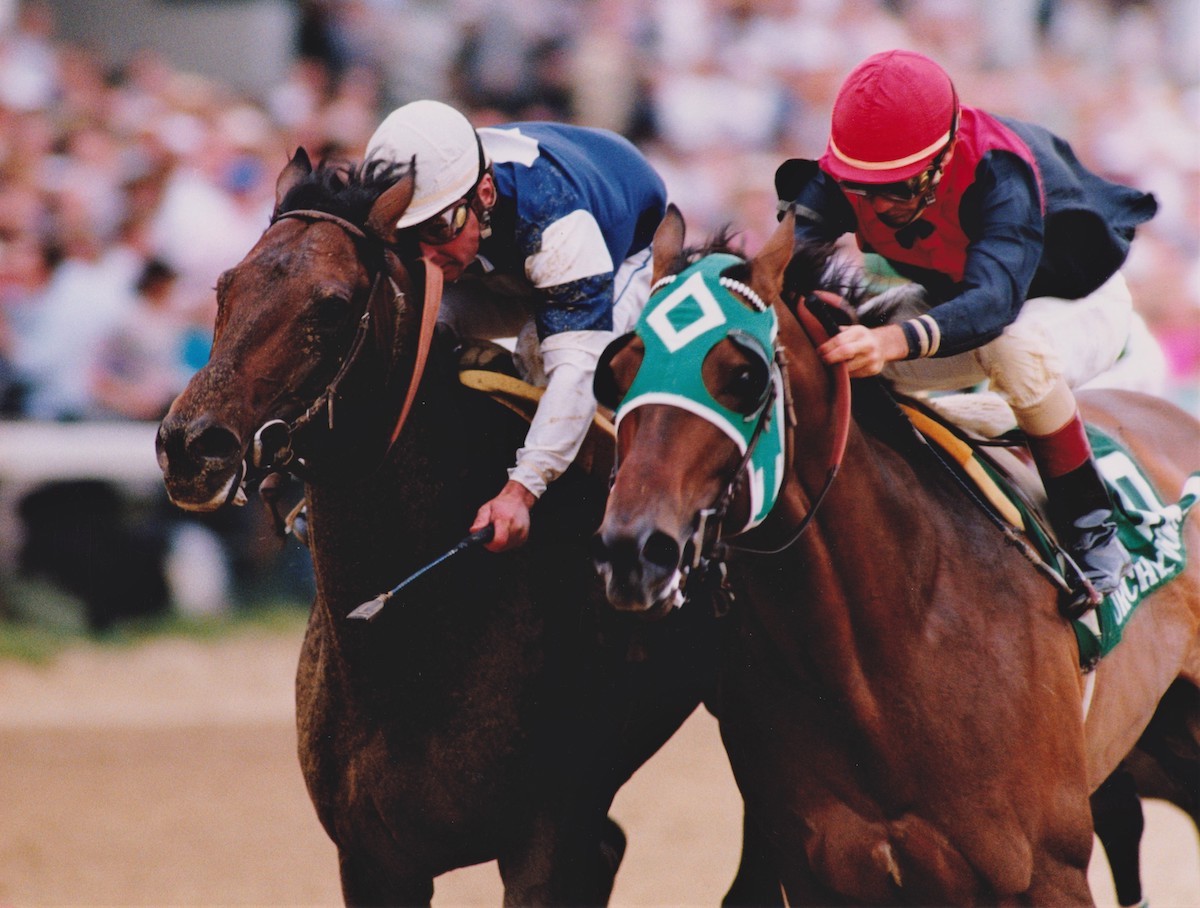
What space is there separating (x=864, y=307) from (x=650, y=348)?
666 millimetres

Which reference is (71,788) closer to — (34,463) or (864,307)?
(34,463)

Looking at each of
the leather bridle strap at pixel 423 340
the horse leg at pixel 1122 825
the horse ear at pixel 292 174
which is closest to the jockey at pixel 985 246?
the leather bridle strap at pixel 423 340

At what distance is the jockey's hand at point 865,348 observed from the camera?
9.87 ft

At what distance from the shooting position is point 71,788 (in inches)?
247

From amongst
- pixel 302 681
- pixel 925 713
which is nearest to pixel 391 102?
pixel 302 681

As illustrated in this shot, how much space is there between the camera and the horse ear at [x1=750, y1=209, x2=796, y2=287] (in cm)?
298

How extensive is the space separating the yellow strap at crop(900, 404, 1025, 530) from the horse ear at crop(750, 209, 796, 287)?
1.98ft

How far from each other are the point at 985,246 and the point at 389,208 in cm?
115

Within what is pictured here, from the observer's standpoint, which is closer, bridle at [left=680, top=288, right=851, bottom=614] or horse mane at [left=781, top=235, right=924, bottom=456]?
bridle at [left=680, top=288, right=851, bottom=614]

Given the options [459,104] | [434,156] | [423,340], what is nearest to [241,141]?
[459,104]

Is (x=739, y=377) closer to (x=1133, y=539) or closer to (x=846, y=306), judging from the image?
(x=846, y=306)

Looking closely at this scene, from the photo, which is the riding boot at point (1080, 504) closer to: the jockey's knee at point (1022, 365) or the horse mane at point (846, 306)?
the jockey's knee at point (1022, 365)

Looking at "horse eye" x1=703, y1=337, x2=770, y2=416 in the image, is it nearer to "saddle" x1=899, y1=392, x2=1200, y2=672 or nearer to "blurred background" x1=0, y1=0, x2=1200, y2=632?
"saddle" x1=899, y1=392, x2=1200, y2=672

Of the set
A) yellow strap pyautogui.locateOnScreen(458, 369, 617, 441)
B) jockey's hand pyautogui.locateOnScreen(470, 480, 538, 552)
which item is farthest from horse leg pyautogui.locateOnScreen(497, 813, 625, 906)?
yellow strap pyautogui.locateOnScreen(458, 369, 617, 441)
